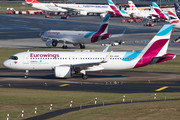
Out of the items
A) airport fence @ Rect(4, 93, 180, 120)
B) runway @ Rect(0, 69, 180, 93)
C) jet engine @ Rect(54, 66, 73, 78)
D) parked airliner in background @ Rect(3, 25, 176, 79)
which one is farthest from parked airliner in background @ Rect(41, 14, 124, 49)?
airport fence @ Rect(4, 93, 180, 120)

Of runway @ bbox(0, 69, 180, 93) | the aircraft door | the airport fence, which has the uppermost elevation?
the aircraft door

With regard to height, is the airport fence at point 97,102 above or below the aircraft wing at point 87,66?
below

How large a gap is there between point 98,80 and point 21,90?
1410 centimetres

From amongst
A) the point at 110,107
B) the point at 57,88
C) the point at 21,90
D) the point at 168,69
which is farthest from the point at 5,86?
the point at 168,69

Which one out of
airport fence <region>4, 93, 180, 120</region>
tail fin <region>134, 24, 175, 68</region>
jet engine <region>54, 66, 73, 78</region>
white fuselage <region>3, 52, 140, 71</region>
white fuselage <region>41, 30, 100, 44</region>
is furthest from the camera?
white fuselage <region>41, 30, 100, 44</region>

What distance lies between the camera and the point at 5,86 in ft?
161

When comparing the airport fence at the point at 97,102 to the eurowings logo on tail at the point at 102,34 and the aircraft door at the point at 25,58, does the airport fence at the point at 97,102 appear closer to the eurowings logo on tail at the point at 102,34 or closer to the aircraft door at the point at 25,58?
the aircraft door at the point at 25,58

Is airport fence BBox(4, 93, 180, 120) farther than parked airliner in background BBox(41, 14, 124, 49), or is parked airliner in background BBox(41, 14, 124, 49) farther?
parked airliner in background BBox(41, 14, 124, 49)

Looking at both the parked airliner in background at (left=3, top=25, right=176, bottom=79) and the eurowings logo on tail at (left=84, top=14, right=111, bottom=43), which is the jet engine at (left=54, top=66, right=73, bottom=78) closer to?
the parked airliner in background at (left=3, top=25, right=176, bottom=79)

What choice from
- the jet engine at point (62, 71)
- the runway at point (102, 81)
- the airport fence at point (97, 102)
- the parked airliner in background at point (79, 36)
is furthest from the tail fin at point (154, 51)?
the parked airliner in background at point (79, 36)

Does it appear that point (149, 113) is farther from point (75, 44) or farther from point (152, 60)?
point (75, 44)

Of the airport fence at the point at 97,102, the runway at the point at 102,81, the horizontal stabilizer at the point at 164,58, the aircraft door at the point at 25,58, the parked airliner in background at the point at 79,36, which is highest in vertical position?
the parked airliner in background at the point at 79,36

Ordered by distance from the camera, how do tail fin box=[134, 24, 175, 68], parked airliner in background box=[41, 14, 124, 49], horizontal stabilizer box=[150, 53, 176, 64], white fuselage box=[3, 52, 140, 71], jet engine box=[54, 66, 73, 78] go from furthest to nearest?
parked airliner in background box=[41, 14, 124, 49] → white fuselage box=[3, 52, 140, 71] → tail fin box=[134, 24, 175, 68] → horizontal stabilizer box=[150, 53, 176, 64] → jet engine box=[54, 66, 73, 78]

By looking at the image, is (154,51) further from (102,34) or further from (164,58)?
(102,34)
